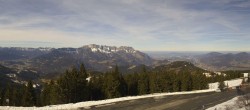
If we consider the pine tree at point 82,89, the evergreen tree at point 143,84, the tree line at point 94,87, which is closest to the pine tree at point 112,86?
the tree line at point 94,87

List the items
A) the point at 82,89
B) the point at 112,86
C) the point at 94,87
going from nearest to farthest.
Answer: the point at 82,89
the point at 112,86
the point at 94,87

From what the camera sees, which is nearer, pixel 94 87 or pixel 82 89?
pixel 82 89

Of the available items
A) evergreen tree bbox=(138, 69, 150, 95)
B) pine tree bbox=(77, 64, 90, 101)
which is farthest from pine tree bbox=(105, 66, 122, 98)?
evergreen tree bbox=(138, 69, 150, 95)

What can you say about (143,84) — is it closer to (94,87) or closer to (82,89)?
(94,87)

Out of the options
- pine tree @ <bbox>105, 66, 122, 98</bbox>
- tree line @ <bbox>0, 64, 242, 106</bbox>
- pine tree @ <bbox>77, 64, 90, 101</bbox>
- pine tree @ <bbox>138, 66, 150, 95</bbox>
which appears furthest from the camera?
A: pine tree @ <bbox>138, 66, 150, 95</bbox>

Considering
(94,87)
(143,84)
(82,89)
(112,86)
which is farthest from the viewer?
(143,84)

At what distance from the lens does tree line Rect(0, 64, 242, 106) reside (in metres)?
108

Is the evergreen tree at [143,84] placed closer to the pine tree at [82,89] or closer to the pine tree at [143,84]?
the pine tree at [143,84]

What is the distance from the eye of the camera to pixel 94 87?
11850 cm

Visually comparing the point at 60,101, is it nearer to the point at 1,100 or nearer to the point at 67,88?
the point at 67,88

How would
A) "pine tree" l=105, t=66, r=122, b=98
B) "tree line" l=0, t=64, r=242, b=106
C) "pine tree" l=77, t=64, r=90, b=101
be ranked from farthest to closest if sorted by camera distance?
"pine tree" l=77, t=64, r=90, b=101 < "pine tree" l=105, t=66, r=122, b=98 < "tree line" l=0, t=64, r=242, b=106

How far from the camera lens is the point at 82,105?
44.8 meters

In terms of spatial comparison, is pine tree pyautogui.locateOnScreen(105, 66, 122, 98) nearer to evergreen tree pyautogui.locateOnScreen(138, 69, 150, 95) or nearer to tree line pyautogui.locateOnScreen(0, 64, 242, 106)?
tree line pyautogui.locateOnScreen(0, 64, 242, 106)

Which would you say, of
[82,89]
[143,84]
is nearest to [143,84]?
[143,84]
